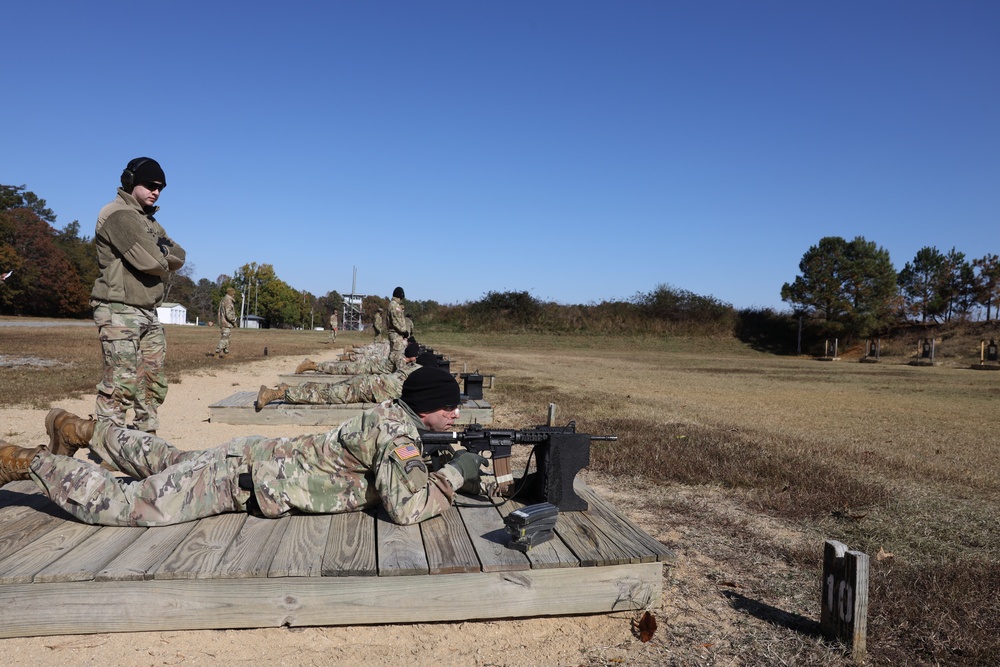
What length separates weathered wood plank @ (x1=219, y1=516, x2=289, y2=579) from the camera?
3.12m

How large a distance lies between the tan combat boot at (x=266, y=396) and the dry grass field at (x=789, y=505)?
10.8 ft

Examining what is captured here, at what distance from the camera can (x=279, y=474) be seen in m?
3.85

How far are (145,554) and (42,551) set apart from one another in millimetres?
528

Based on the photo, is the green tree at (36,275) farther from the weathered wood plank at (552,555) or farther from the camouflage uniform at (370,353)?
the weathered wood plank at (552,555)

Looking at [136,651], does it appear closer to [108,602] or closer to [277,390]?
[108,602]

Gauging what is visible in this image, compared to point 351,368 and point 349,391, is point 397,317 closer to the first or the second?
point 351,368

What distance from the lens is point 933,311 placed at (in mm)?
45312

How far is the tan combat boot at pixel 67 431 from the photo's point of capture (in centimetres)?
449

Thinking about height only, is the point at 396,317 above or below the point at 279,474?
above

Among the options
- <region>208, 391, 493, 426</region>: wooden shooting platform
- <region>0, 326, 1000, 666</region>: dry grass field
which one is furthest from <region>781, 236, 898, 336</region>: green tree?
<region>208, 391, 493, 426</region>: wooden shooting platform

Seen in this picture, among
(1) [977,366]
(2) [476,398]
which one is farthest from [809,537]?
(1) [977,366]

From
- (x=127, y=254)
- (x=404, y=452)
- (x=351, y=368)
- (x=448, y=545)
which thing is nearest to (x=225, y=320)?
(x=351, y=368)

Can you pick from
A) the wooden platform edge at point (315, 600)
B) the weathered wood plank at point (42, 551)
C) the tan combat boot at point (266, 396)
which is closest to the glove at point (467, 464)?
the wooden platform edge at point (315, 600)

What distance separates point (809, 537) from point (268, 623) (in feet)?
12.6
